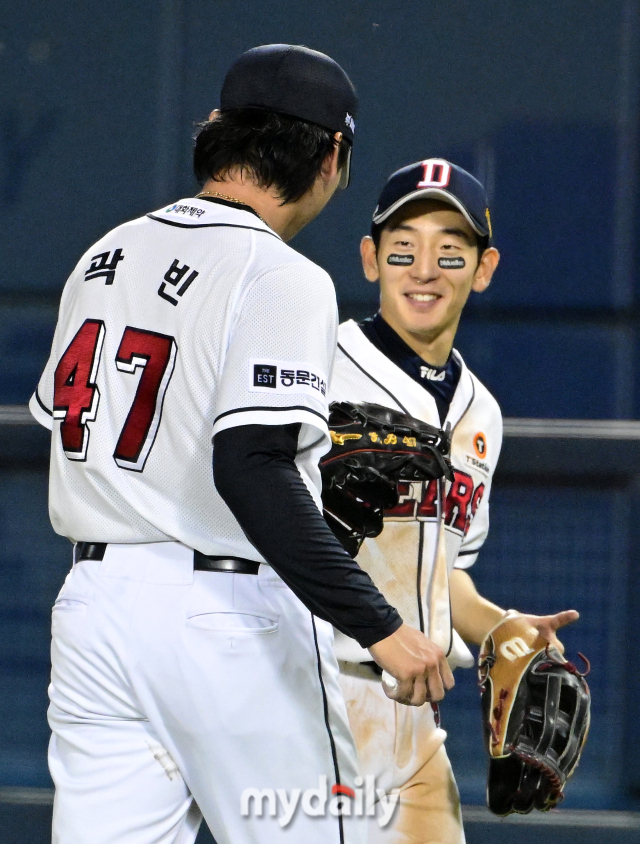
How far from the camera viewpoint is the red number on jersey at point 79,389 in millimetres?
1408

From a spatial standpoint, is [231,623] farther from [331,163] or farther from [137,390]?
[331,163]

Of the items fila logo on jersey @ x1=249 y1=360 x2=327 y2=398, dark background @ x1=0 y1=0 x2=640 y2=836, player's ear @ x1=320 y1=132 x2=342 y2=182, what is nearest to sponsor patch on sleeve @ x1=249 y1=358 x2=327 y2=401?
fila logo on jersey @ x1=249 y1=360 x2=327 y2=398

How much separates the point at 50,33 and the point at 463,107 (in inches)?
47.1

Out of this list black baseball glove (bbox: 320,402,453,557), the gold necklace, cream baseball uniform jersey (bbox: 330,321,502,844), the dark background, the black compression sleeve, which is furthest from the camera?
the dark background

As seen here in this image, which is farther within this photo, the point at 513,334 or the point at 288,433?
the point at 513,334

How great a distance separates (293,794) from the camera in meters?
1.34

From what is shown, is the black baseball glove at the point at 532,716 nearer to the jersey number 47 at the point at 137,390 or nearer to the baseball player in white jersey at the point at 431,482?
the baseball player in white jersey at the point at 431,482

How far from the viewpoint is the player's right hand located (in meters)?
1.30

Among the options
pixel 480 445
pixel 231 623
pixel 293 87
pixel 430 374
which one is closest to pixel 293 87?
pixel 293 87

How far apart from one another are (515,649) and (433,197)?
90 cm

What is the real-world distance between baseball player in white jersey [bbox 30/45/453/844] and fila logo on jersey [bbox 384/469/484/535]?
65cm

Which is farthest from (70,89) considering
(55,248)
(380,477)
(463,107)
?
(380,477)

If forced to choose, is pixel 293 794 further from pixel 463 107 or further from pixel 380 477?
pixel 463 107

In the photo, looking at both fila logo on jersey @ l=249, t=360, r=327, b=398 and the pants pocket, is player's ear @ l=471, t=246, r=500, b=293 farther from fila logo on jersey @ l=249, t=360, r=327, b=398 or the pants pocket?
the pants pocket
